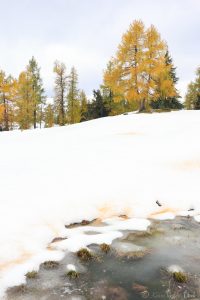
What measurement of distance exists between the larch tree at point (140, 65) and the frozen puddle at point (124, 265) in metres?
26.2

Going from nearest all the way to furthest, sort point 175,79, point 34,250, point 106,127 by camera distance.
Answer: point 34,250 < point 106,127 < point 175,79

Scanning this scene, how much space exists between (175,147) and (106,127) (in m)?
9.38

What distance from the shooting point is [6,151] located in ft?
62.2

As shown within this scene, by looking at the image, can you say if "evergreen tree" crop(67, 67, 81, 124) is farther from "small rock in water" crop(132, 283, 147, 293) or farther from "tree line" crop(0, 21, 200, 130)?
"small rock in water" crop(132, 283, 147, 293)

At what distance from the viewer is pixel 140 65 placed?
33969 millimetres

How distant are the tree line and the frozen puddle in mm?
26647

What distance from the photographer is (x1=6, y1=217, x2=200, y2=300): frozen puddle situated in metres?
6.07

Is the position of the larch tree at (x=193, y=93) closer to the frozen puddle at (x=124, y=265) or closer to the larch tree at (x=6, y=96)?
the larch tree at (x=6, y=96)

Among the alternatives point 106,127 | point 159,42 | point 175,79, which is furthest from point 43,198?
point 175,79

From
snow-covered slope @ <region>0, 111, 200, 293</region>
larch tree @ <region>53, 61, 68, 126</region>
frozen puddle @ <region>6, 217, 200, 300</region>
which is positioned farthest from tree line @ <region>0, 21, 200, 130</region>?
frozen puddle @ <region>6, 217, 200, 300</region>

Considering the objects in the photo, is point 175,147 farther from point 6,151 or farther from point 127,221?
point 6,151

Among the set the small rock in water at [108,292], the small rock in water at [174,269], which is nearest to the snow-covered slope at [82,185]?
the small rock in water at [108,292]

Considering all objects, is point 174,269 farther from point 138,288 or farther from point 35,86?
point 35,86

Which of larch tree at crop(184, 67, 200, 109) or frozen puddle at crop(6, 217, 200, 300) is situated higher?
larch tree at crop(184, 67, 200, 109)
